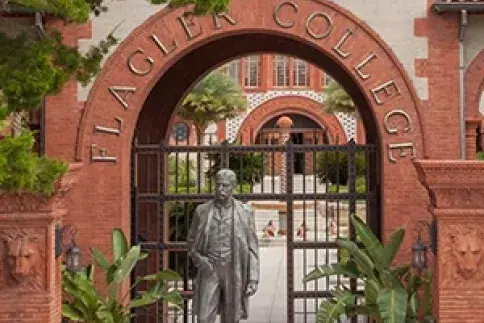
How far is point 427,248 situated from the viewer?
35.5 feet

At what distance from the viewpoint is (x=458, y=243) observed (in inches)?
375

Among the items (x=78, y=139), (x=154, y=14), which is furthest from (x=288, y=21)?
(x=78, y=139)

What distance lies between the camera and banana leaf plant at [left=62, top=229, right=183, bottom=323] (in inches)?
428

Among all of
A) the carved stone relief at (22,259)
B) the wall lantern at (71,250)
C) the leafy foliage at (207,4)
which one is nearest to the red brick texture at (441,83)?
the leafy foliage at (207,4)

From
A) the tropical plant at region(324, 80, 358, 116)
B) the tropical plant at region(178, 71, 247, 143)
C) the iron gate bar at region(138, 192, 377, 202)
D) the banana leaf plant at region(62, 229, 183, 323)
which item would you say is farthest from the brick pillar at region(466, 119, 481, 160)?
the tropical plant at region(178, 71, 247, 143)

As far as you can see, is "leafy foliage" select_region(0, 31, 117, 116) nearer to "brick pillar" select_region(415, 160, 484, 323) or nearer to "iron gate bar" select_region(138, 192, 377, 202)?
"brick pillar" select_region(415, 160, 484, 323)

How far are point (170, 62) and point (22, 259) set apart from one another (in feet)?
13.1

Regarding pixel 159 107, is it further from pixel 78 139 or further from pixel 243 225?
pixel 243 225

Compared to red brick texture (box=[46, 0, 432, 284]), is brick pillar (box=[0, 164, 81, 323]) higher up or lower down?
lower down

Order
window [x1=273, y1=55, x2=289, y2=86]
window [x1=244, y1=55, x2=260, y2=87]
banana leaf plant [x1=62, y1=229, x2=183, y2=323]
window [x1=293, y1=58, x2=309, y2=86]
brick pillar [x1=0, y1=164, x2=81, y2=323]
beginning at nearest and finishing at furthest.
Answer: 1. brick pillar [x1=0, y1=164, x2=81, y2=323]
2. banana leaf plant [x1=62, y1=229, x2=183, y2=323]
3. window [x1=293, y1=58, x2=309, y2=86]
4. window [x1=273, y1=55, x2=289, y2=86]
5. window [x1=244, y1=55, x2=260, y2=87]

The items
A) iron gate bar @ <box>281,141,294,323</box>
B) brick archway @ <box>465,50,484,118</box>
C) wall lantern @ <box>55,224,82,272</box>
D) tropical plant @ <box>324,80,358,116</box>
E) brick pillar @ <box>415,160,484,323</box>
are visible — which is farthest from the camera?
tropical plant @ <box>324,80,358,116</box>

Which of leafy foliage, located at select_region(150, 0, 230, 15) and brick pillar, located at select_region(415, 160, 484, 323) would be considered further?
brick pillar, located at select_region(415, 160, 484, 323)

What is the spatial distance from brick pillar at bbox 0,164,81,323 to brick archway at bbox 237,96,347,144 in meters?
35.5

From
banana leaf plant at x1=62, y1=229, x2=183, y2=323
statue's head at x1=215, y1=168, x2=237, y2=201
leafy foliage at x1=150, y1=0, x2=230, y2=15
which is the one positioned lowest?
banana leaf plant at x1=62, y1=229, x2=183, y2=323
